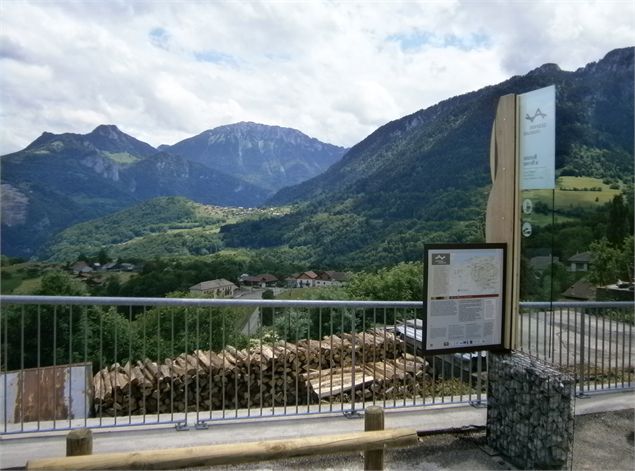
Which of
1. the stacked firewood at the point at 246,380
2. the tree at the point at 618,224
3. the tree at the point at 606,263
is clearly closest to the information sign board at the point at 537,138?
the stacked firewood at the point at 246,380

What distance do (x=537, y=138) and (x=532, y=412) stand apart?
213 cm

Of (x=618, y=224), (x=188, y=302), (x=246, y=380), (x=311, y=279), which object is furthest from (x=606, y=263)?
(x=311, y=279)

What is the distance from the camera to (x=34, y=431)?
13.9 ft

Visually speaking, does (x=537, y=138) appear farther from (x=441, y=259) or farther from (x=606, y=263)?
(x=606, y=263)

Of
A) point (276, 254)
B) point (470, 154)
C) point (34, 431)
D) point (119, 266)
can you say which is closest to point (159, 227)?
point (276, 254)

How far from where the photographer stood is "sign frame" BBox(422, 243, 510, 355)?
404 cm

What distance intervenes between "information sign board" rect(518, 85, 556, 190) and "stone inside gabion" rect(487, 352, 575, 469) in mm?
1449

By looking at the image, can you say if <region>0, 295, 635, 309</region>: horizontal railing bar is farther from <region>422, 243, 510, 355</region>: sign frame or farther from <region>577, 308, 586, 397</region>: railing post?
<region>577, 308, 586, 397</region>: railing post

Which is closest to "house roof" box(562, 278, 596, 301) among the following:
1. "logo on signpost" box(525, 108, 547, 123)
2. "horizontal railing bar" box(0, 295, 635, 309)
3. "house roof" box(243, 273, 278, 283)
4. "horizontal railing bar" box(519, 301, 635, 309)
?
"horizontal railing bar" box(519, 301, 635, 309)

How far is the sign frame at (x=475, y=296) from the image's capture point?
4043 mm

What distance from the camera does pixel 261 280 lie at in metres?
85.2

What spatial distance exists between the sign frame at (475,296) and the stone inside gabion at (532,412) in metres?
0.18

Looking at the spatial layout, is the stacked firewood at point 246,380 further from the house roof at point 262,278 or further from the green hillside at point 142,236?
the green hillside at point 142,236

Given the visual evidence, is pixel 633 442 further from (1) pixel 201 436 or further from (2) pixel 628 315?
(1) pixel 201 436
